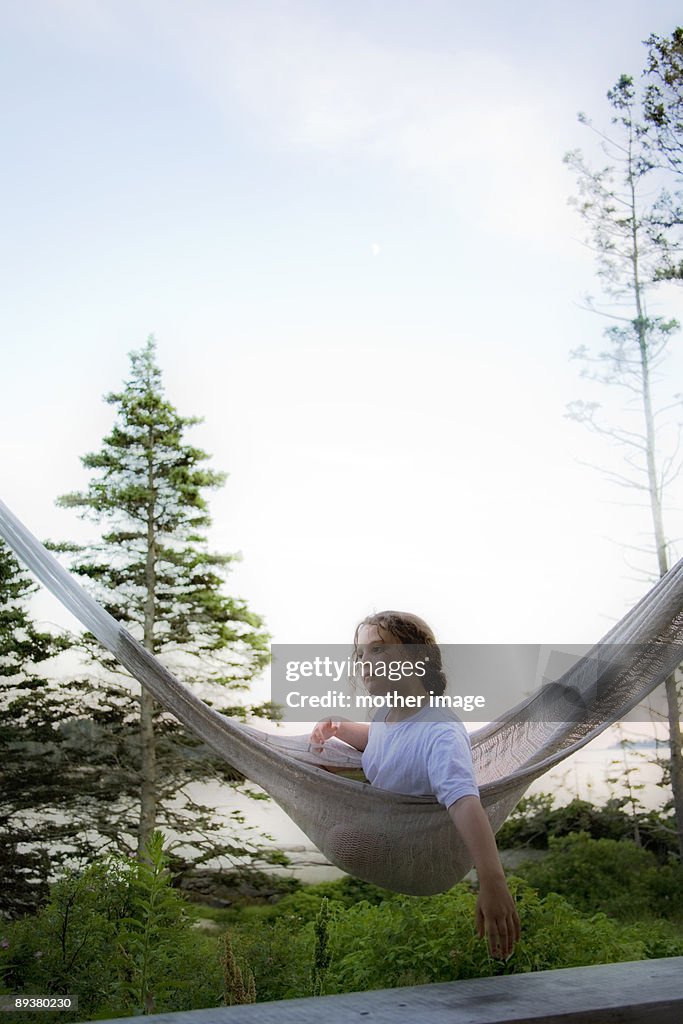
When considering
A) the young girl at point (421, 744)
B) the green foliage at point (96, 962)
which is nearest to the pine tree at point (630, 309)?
the green foliage at point (96, 962)

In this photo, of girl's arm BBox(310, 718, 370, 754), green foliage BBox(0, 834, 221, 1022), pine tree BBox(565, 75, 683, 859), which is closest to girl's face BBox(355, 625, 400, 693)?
girl's arm BBox(310, 718, 370, 754)

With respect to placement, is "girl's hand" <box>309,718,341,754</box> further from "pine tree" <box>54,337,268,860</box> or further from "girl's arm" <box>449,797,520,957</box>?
"pine tree" <box>54,337,268,860</box>

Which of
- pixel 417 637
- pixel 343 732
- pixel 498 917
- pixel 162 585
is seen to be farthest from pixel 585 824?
pixel 498 917

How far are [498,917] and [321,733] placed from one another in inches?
26.1

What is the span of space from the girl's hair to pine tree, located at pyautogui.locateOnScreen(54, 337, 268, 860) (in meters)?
3.22

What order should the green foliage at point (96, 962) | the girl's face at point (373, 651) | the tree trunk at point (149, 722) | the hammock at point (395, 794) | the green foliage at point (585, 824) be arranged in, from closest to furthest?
the hammock at point (395, 794) → the girl's face at point (373, 651) → the green foliage at point (96, 962) → the tree trunk at point (149, 722) → the green foliage at point (585, 824)

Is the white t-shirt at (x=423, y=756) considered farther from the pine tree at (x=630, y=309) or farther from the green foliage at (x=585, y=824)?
the green foliage at (x=585, y=824)

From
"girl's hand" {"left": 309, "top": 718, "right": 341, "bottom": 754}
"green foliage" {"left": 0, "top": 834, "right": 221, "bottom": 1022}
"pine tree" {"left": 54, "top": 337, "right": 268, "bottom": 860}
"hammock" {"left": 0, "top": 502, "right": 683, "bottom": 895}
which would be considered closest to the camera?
"hammock" {"left": 0, "top": 502, "right": 683, "bottom": 895}

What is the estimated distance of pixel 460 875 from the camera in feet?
5.13

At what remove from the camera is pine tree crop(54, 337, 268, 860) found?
4.75 metres

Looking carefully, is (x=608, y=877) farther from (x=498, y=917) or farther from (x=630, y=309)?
(x=498, y=917)

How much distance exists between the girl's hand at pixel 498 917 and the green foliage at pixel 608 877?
3.81 metres

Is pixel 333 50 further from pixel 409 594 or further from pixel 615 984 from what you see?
pixel 615 984

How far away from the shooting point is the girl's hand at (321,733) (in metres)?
1.78
